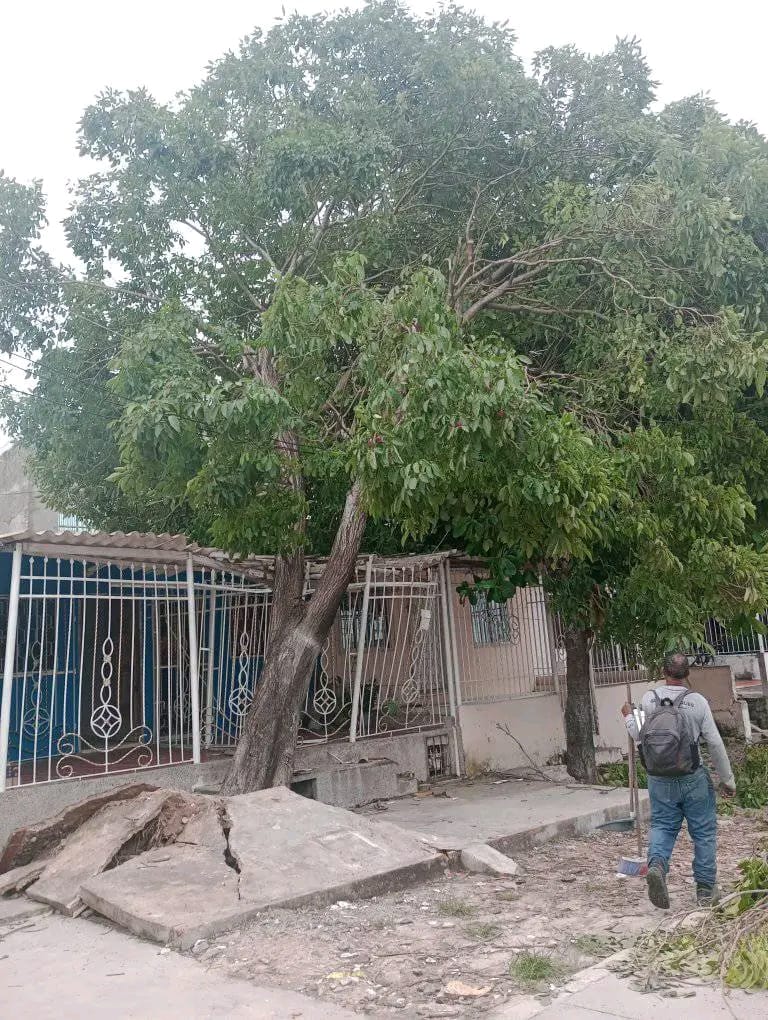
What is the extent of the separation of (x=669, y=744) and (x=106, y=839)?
3650mm

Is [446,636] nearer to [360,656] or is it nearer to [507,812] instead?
[360,656]

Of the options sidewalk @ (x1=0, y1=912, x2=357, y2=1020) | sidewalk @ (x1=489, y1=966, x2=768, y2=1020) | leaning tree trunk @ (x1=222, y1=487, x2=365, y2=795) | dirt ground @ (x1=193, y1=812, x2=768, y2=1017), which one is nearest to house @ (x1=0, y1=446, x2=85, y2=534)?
leaning tree trunk @ (x1=222, y1=487, x2=365, y2=795)

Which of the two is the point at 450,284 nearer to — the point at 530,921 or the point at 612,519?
the point at 612,519

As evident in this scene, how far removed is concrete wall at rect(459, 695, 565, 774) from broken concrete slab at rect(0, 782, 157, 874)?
4253 mm

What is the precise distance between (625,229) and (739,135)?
1321mm

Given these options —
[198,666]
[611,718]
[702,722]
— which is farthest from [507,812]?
[611,718]

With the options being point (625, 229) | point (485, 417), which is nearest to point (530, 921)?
point (485, 417)

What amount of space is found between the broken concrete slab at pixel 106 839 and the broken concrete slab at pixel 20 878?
0.06m

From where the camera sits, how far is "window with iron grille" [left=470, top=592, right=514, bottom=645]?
34.6 feet

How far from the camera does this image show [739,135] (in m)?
7.93

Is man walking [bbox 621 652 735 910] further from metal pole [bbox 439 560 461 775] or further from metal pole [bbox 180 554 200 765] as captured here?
metal pole [bbox 439 560 461 775]

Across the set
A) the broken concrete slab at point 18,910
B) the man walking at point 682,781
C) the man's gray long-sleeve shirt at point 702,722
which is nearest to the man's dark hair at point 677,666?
the man's gray long-sleeve shirt at point 702,722

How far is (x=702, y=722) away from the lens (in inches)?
192

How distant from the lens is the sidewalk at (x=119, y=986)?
3613 mm
